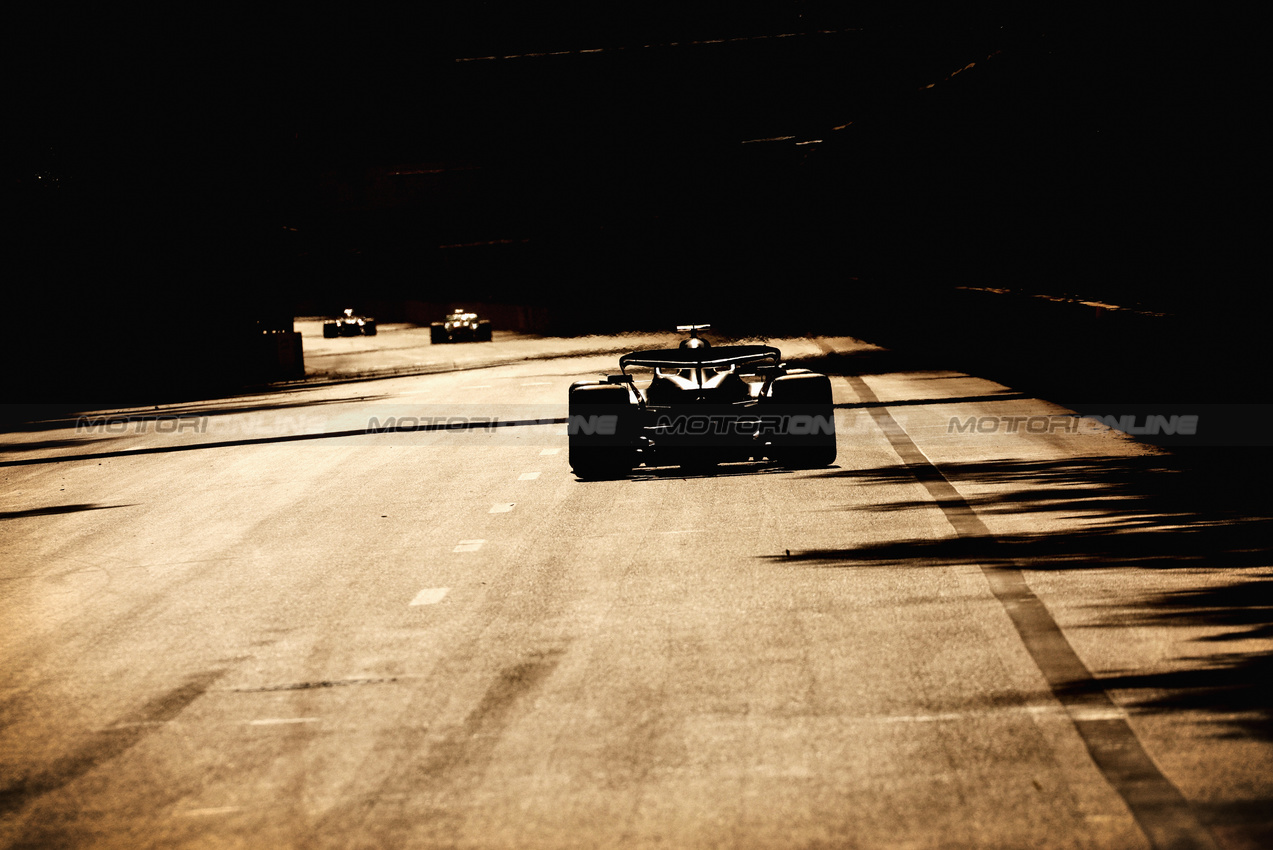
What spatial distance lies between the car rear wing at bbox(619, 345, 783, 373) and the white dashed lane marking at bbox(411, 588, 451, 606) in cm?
448

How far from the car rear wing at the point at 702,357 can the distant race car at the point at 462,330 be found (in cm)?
4988

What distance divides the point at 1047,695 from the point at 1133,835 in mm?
1435

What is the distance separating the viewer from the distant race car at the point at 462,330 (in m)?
62.5

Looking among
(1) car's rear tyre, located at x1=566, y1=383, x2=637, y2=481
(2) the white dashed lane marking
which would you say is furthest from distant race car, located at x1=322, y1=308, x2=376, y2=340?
(2) the white dashed lane marking

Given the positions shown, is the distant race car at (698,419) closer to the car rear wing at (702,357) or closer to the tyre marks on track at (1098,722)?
the car rear wing at (702,357)

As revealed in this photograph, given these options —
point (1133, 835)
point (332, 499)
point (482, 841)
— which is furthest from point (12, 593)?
point (1133, 835)

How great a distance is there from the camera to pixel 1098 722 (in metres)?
5.20

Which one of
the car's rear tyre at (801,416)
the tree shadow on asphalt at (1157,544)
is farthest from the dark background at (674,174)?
the car's rear tyre at (801,416)

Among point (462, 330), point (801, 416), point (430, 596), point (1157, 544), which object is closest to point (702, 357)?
point (801, 416)

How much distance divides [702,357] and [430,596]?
5.26 metres

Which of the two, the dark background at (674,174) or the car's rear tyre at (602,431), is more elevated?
the dark background at (674,174)

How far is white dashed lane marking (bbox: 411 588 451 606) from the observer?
25.8 feet

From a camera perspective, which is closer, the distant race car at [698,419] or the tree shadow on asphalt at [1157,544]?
the tree shadow on asphalt at [1157,544]

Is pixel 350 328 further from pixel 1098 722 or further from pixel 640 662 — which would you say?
pixel 1098 722
